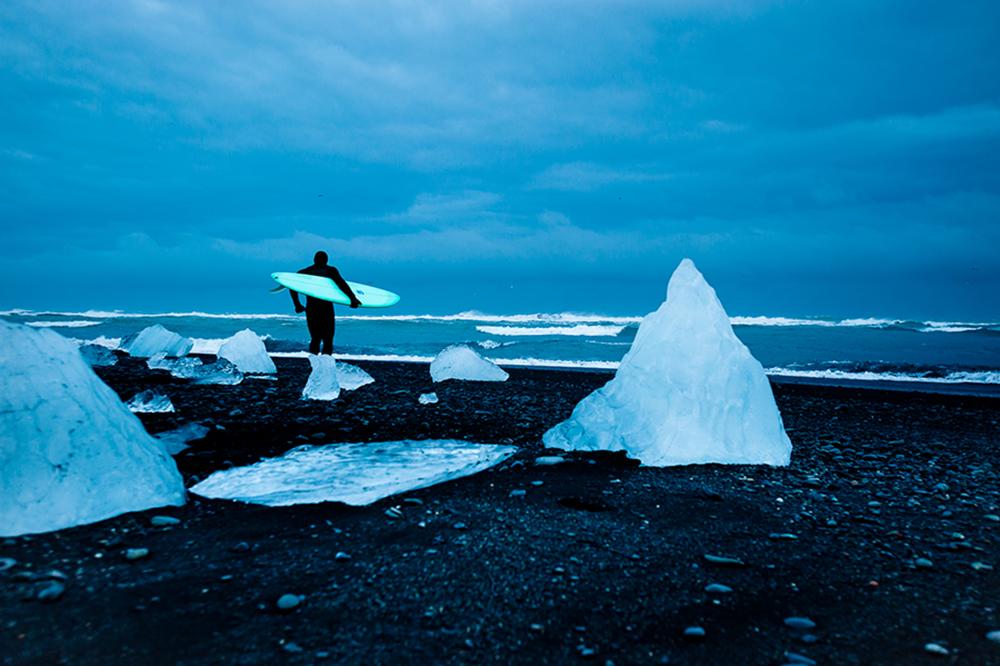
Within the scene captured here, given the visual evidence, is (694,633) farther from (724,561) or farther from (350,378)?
(350,378)

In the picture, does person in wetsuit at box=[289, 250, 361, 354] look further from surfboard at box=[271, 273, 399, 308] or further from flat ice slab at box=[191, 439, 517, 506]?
flat ice slab at box=[191, 439, 517, 506]

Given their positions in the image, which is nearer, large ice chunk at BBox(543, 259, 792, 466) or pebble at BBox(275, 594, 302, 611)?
pebble at BBox(275, 594, 302, 611)

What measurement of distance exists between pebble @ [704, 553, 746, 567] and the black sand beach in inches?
0.7

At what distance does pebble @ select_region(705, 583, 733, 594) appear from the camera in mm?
2844

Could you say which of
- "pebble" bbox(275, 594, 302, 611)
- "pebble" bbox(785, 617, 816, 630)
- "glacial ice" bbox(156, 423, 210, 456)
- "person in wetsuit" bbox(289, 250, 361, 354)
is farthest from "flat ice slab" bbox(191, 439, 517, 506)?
"person in wetsuit" bbox(289, 250, 361, 354)

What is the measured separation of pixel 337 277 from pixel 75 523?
8.56 m

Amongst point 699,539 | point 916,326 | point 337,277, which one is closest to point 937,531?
point 699,539

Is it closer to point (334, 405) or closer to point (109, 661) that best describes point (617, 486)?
point (109, 661)

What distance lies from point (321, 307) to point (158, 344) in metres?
7.06

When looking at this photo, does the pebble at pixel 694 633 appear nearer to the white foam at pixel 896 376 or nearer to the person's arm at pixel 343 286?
the person's arm at pixel 343 286

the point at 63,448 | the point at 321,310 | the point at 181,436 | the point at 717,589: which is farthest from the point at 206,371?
the point at 717,589

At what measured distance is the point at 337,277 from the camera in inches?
460

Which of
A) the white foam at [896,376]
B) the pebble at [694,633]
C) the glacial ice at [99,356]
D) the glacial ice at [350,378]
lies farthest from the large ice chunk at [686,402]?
the glacial ice at [99,356]

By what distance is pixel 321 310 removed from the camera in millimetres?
11484
